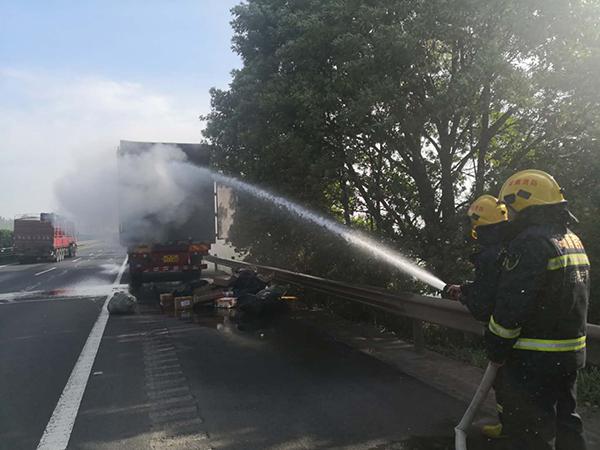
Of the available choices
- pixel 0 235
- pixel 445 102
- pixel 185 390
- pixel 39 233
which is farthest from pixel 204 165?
pixel 0 235

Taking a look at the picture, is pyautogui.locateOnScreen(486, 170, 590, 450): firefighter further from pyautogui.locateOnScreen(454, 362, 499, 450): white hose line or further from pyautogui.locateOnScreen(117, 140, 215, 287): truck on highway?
pyautogui.locateOnScreen(117, 140, 215, 287): truck on highway

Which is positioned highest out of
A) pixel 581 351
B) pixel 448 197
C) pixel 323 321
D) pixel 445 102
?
pixel 445 102

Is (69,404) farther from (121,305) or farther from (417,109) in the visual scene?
(417,109)

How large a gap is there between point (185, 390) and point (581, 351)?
3.55m

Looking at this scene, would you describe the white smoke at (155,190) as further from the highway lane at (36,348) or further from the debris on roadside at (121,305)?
the debris on roadside at (121,305)

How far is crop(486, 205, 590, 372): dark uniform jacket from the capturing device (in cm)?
274

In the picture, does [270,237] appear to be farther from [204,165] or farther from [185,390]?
[185,390]

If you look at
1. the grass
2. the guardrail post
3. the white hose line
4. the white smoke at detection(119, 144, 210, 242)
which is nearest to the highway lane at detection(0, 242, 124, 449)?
the white smoke at detection(119, 144, 210, 242)

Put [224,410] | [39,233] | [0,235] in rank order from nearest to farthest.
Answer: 1. [224,410]
2. [39,233]
3. [0,235]

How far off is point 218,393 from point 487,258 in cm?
292

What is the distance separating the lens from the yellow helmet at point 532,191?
9.50ft

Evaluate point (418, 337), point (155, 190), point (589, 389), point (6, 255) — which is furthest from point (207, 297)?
point (6, 255)

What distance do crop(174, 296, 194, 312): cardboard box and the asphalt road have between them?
1837mm

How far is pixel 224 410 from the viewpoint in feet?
14.5
